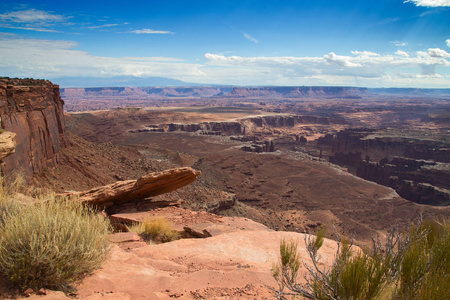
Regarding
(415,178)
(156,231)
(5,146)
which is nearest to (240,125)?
(415,178)

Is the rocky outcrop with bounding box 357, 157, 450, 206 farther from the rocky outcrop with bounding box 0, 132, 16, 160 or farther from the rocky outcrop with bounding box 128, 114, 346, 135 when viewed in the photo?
the rocky outcrop with bounding box 0, 132, 16, 160

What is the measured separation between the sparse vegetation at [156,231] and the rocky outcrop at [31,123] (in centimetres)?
750

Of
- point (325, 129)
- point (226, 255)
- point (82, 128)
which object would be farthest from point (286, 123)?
point (226, 255)

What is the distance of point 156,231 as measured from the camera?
8203mm

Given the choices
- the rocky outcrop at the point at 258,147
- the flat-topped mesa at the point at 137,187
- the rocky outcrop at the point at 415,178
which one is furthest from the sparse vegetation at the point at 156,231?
the rocky outcrop at the point at 258,147

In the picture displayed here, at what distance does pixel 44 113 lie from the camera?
1725cm

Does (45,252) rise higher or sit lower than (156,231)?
higher

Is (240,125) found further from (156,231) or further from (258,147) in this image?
(156,231)

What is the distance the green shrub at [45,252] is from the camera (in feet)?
13.0

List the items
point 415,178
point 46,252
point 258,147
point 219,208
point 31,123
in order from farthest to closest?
point 258,147, point 415,178, point 219,208, point 31,123, point 46,252

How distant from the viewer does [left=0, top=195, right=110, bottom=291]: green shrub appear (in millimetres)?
3947

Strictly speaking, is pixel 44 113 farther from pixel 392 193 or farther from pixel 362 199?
pixel 392 193

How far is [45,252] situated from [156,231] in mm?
4142

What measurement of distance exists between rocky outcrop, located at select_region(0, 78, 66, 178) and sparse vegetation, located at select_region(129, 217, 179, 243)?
750cm
